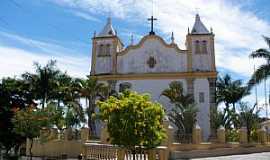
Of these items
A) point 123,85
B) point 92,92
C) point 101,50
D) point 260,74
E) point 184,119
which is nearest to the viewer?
point 260,74

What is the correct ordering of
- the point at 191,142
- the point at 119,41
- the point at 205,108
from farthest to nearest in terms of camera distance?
the point at 119,41 < the point at 205,108 < the point at 191,142

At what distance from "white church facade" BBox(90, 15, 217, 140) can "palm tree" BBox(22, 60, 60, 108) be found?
15.5 ft

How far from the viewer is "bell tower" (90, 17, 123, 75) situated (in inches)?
1519

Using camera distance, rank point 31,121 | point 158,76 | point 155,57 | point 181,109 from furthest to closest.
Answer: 1. point 155,57
2. point 158,76
3. point 181,109
4. point 31,121

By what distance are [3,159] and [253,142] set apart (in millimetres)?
18438

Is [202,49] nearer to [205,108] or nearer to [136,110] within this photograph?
[205,108]

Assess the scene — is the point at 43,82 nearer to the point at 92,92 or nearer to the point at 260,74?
the point at 92,92

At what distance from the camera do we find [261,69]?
23.6 m

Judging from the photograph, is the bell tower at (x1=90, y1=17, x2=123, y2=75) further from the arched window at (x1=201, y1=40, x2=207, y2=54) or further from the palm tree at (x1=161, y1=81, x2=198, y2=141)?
the arched window at (x1=201, y1=40, x2=207, y2=54)

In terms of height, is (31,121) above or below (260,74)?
below

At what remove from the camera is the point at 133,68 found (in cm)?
3803

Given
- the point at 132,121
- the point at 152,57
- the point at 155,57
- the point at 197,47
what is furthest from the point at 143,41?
the point at 132,121

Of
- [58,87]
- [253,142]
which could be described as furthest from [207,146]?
[58,87]

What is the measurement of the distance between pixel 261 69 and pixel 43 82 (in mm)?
21149
